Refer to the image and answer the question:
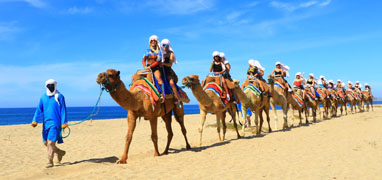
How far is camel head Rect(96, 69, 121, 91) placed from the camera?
23.4 feet

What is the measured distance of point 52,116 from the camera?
8.20m

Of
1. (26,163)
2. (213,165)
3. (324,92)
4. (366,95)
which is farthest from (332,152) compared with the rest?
(366,95)

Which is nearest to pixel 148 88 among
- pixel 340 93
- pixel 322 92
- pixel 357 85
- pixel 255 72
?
pixel 255 72

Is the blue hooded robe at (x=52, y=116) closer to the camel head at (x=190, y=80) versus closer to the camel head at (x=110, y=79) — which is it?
the camel head at (x=110, y=79)

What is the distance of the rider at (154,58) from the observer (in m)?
8.86

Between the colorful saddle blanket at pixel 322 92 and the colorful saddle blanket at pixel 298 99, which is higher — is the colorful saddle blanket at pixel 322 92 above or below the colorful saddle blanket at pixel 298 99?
above

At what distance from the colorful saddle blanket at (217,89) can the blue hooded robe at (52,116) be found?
495cm

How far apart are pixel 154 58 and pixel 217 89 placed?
3130mm

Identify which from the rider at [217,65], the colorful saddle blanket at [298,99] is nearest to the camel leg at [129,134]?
the rider at [217,65]

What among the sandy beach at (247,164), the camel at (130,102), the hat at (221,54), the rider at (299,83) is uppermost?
the hat at (221,54)

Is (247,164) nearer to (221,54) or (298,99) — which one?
(221,54)

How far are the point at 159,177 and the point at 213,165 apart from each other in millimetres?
1528

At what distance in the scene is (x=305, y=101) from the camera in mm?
21375

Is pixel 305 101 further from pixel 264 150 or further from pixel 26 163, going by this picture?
pixel 26 163
